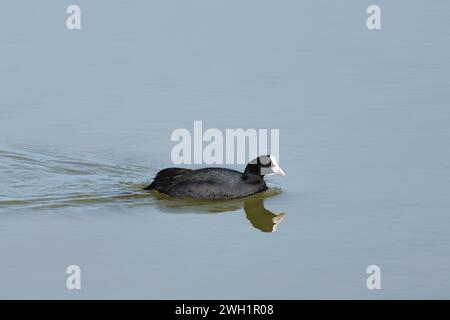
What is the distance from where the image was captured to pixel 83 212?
15023 millimetres

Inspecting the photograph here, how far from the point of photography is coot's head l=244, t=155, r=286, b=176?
1565cm

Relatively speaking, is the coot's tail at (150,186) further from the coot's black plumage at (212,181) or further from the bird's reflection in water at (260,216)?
the bird's reflection in water at (260,216)

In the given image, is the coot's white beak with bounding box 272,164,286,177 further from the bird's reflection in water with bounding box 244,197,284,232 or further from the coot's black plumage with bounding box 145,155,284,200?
the bird's reflection in water with bounding box 244,197,284,232

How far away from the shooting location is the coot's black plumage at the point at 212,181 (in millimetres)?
15656

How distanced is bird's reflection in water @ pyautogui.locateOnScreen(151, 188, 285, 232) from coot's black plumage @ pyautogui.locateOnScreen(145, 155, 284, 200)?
0.28 ft

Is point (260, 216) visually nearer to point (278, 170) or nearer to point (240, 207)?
point (240, 207)

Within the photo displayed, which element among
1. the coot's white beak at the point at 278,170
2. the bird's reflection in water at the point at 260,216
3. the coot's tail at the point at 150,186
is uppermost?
the coot's white beak at the point at 278,170

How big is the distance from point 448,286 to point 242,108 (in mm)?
6081

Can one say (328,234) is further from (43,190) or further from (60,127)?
(60,127)

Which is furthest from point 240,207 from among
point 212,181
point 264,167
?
point 264,167

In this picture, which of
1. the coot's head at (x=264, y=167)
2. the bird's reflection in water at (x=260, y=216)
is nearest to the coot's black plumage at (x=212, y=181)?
the coot's head at (x=264, y=167)

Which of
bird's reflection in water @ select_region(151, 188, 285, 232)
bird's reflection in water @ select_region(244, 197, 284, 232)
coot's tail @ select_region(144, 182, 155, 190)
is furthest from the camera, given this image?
coot's tail @ select_region(144, 182, 155, 190)

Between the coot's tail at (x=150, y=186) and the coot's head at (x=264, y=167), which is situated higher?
the coot's head at (x=264, y=167)

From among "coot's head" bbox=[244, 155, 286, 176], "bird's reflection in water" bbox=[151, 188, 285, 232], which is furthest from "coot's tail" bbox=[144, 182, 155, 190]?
"coot's head" bbox=[244, 155, 286, 176]
